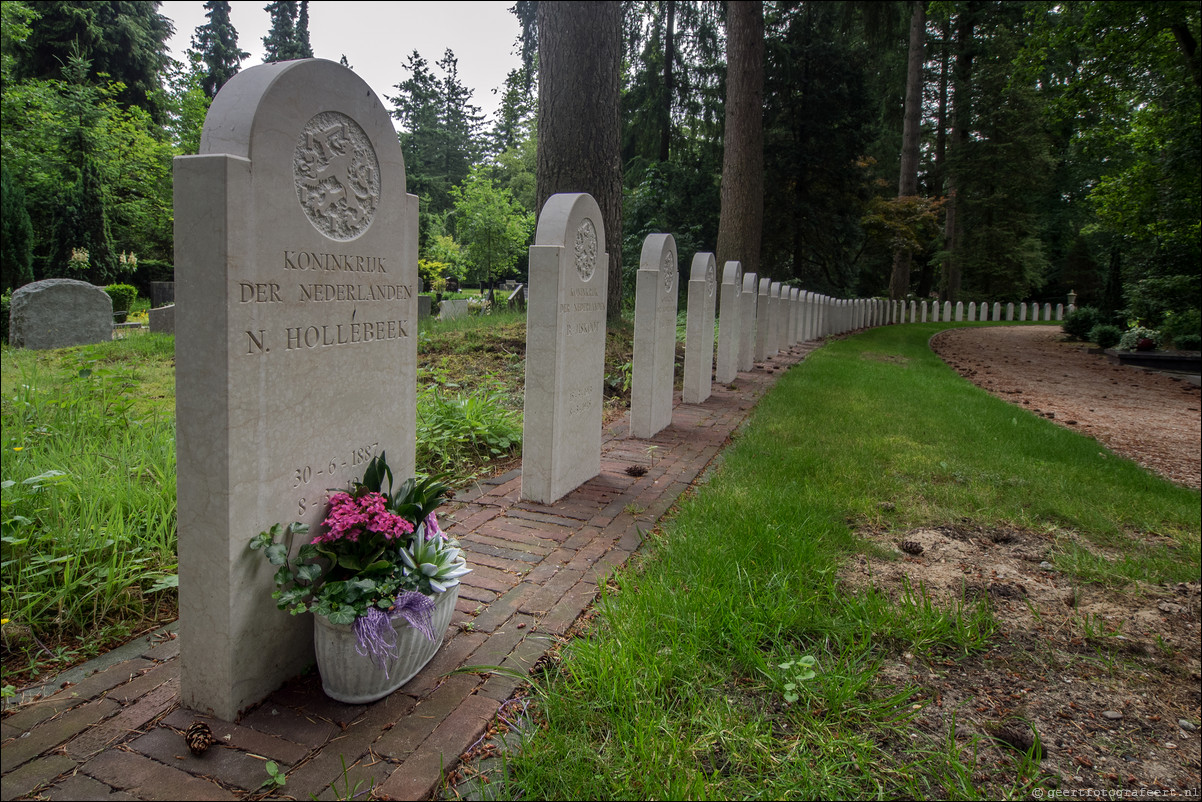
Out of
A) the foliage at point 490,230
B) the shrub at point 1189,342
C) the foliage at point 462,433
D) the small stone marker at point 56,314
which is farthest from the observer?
the foliage at point 490,230

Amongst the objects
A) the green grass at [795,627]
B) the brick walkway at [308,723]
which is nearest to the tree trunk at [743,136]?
the green grass at [795,627]

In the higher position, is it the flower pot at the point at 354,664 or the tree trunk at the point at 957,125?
the tree trunk at the point at 957,125

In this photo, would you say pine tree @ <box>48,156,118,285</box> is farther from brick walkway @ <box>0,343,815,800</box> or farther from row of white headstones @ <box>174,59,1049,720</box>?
brick walkway @ <box>0,343,815,800</box>

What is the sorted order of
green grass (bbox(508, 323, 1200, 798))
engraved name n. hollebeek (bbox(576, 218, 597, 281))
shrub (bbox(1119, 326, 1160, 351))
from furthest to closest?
shrub (bbox(1119, 326, 1160, 351)), engraved name n. hollebeek (bbox(576, 218, 597, 281)), green grass (bbox(508, 323, 1200, 798))

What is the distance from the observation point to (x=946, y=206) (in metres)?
32.5

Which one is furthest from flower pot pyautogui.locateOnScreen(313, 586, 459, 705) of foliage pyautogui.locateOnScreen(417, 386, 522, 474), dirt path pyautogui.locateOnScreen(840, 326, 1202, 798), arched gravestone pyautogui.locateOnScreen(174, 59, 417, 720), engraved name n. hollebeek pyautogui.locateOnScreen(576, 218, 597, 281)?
engraved name n. hollebeek pyautogui.locateOnScreen(576, 218, 597, 281)

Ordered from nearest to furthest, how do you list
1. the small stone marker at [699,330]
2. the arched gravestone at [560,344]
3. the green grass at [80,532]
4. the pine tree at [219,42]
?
the green grass at [80,532] → the arched gravestone at [560,344] → the small stone marker at [699,330] → the pine tree at [219,42]

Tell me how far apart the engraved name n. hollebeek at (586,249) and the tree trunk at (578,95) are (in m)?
3.71

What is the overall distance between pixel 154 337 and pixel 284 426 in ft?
31.2

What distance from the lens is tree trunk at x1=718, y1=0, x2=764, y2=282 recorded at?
14656 mm

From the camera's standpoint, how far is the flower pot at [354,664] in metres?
2.29

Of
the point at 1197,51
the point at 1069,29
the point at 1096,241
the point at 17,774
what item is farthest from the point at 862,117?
the point at 17,774

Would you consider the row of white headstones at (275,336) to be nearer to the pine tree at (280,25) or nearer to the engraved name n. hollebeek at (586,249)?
the engraved name n. hollebeek at (586,249)

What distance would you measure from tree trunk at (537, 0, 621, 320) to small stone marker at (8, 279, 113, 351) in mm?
7382
